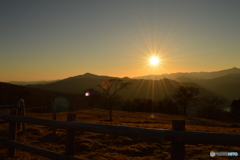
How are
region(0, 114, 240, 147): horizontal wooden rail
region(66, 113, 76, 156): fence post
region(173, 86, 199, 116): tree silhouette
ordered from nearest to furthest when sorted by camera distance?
region(0, 114, 240, 147): horizontal wooden rail
region(66, 113, 76, 156): fence post
region(173, 86, 199, 116): tree silhouette

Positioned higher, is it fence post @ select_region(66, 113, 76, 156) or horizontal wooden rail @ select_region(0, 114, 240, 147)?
horizontal wooden rail @ select_region(0, 114, 240, 147)

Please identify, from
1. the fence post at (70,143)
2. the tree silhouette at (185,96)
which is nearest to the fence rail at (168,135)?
the fence post at (70,143)

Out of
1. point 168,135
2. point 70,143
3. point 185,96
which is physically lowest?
point 70,143

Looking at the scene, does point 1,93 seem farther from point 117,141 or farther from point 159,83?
point 159,83

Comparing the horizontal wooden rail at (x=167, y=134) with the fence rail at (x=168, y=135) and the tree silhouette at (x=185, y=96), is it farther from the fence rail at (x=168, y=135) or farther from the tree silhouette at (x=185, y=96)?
the tree silhouette at (x=185, y=96)

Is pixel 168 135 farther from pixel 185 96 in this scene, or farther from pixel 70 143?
pixel 185 96

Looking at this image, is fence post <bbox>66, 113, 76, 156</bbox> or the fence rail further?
fence post <bbox>66, 113, 76, 156</bbox>

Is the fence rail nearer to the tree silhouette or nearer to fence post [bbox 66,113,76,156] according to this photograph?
fence post [bbox 66,113,76,156]

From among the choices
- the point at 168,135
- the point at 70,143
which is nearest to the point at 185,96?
the point at 70,143

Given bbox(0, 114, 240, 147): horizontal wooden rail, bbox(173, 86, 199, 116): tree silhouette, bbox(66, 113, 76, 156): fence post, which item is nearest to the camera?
bbox(0, 114, 240, 147): horizontal wooden rail

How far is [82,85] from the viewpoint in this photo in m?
165

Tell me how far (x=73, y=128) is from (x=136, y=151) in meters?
4.18

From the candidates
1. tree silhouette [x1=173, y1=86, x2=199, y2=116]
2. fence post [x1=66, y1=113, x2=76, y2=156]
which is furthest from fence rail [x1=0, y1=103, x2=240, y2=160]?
tree silhouette [x1=173, y1=86, x2=199, y2=116]

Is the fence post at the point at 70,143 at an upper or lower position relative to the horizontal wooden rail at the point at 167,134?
lower
